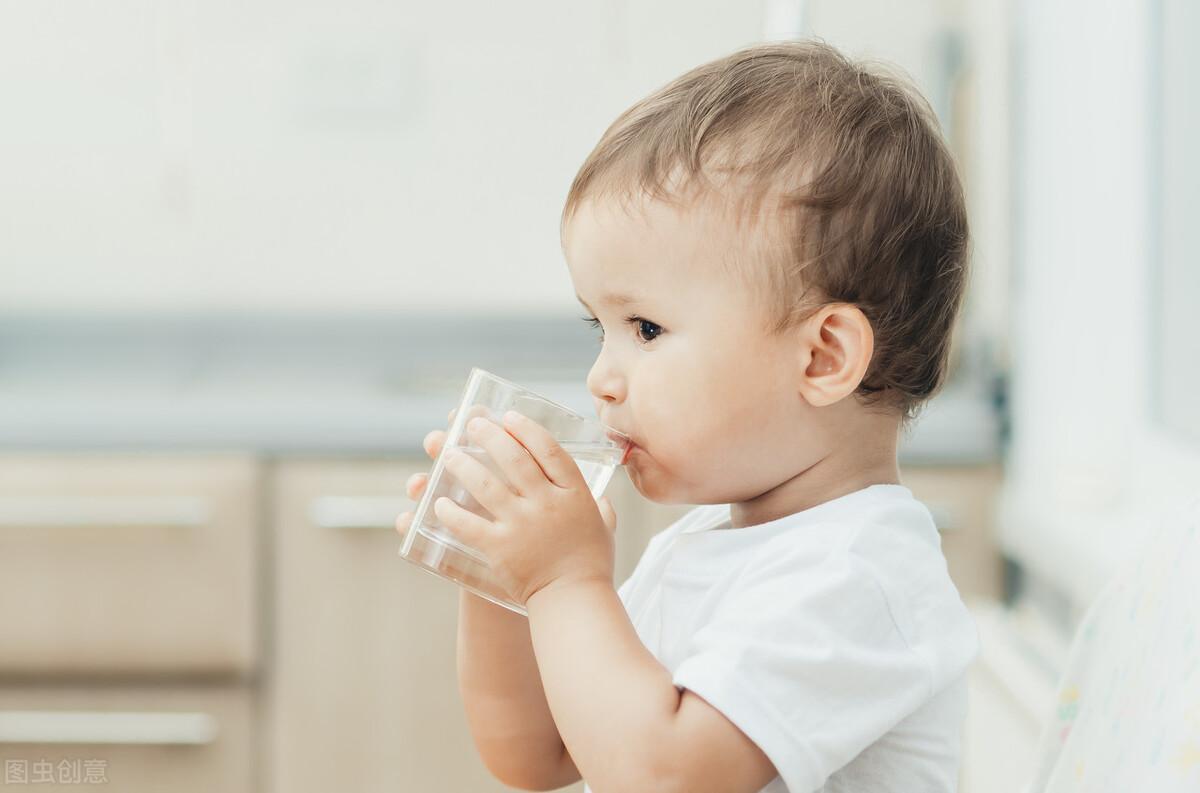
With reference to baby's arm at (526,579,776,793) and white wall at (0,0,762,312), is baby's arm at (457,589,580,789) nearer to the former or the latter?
baby's arm at (526,579,776,793)

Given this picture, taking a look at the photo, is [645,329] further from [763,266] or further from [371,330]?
[371,330]

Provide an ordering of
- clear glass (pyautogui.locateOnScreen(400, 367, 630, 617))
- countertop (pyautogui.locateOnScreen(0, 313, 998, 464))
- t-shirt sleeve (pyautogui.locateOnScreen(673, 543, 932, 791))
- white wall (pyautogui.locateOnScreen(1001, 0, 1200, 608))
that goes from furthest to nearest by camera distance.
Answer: countertop (pyautogui.locateOnScreen(0, 313, 998, 464)) → white wall (pyautogui.locateOnScreen(1001, 0, 1200, 608)) → clear glass (pyautogui.locateOnScreen(400, 367, 630, 617)) → t-shirt sleeve (pyautogui.locateOnScreen(673, 543, 932, 791))

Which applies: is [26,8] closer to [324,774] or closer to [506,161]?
[506,161]

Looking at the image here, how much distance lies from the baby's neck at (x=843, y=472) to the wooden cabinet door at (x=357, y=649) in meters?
1.03

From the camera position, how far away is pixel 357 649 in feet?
5.60

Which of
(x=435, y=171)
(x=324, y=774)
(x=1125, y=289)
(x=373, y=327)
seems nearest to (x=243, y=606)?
(x=324, y=774)

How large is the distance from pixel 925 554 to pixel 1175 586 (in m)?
0.14

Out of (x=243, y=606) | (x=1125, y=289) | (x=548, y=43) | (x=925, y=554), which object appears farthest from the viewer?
(x=548, y=43)

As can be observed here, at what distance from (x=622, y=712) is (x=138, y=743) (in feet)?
4.24

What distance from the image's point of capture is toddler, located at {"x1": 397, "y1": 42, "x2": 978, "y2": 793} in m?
0.60

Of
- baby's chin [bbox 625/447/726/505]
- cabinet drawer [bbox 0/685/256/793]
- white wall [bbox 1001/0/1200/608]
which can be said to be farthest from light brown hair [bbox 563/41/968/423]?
cabinet drawer [bbox 0/685/256/793]

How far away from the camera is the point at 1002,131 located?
1798 millimetres

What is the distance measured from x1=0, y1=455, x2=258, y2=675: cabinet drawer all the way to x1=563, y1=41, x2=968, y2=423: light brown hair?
1114mm

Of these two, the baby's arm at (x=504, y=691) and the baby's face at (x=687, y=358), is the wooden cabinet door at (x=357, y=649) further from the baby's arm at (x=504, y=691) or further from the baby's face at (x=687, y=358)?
the baby's face at (x=687, y=358)
